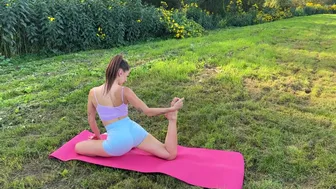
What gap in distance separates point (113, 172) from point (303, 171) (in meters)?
1.79

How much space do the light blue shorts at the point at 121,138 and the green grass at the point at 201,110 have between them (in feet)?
0.66

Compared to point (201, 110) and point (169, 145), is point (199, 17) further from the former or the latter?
point (169, 145)

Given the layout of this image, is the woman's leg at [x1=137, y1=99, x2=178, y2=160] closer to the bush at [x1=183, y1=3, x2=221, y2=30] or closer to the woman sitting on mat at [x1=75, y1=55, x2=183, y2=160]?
the woman sitting on mat at [x1=75, y1=55, x2=183, y2=160]

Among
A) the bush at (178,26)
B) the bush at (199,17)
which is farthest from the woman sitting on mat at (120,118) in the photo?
the bush at (199,17)

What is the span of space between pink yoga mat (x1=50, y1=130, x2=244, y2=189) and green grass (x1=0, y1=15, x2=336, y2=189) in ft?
0.28

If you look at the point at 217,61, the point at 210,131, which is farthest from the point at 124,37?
the point at 210,131

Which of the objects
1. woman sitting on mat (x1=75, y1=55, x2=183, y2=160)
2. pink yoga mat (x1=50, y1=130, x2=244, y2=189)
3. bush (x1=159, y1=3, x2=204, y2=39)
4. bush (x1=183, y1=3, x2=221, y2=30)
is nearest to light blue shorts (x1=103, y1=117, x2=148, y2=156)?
woman sitting on mat (x1=75, y1=55, x2=183, y2=160)

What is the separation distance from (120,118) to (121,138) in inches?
7.8

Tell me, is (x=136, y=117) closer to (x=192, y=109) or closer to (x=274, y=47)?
(x=192, y=109)

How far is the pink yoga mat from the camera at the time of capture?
9.36ft

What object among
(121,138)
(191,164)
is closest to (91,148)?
(121,138)

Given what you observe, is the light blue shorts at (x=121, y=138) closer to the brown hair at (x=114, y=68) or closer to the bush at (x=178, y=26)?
the brown hair at (x=114, y=68)

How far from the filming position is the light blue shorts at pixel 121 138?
3.09m

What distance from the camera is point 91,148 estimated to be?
318 centimetres
